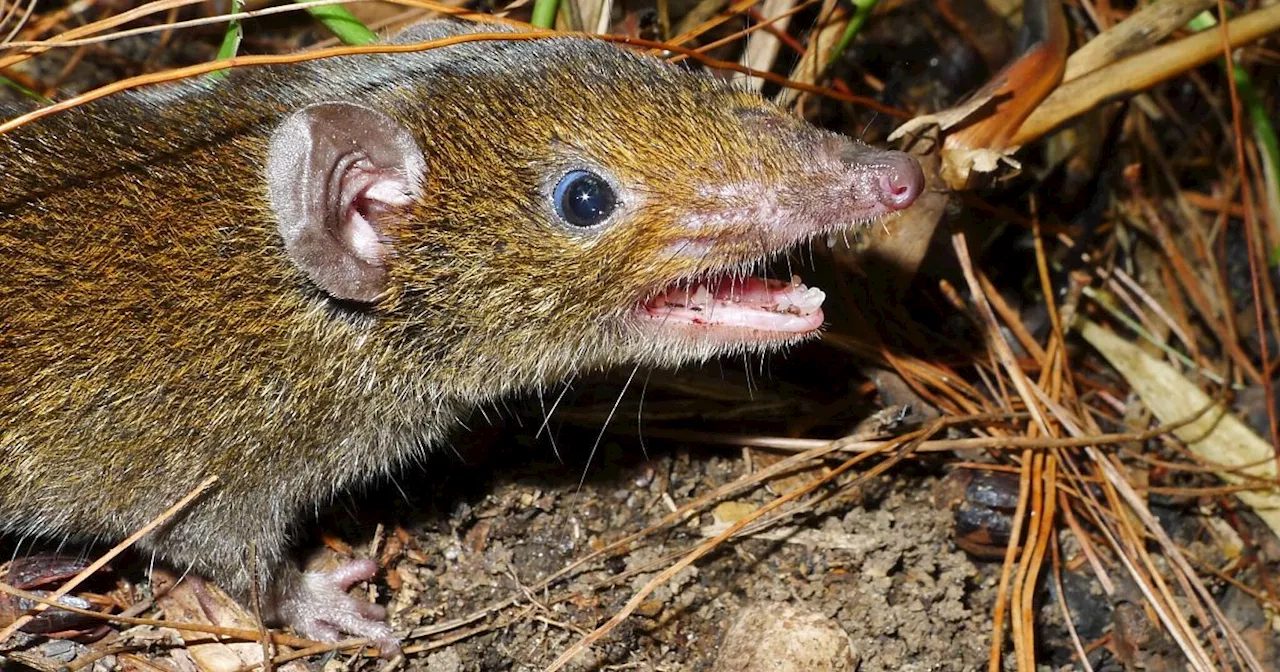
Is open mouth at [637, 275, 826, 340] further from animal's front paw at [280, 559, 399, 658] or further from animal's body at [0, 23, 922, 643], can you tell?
animal's front paw at [280, 559, 399, 658]

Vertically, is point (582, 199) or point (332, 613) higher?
point (582, 199)

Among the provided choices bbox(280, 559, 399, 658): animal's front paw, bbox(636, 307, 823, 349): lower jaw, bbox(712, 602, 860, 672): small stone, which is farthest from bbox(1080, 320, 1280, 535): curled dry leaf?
bbox(280, 559, 399, 658): animal's front paw

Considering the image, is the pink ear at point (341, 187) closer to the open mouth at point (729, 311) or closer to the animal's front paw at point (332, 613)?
the open mouth at point (729, 311)

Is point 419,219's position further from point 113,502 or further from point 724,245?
point 113,502

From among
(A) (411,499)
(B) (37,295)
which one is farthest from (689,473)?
(B) (37,295)

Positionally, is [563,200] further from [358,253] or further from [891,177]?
[891,177]

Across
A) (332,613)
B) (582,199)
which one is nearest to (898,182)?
(582,199)

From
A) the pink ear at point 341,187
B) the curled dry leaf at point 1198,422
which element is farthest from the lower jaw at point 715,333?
the curled dry leaf at point 1198,422
